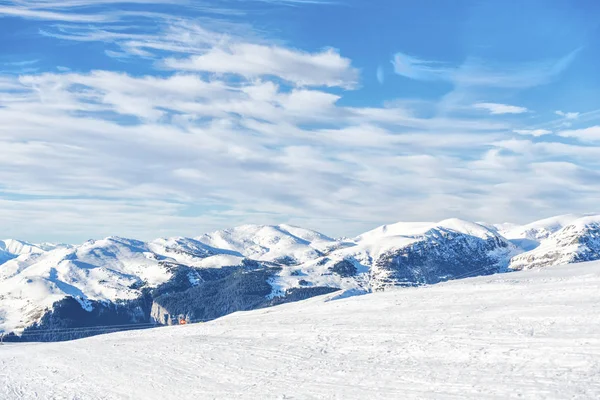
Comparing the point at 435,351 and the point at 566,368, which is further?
the point at 435,351

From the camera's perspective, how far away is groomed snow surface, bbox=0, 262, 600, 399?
33.2m

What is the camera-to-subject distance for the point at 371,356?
41.8 metres

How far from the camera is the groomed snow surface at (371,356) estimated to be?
33188 millimetres

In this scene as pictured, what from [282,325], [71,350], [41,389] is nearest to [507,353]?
[282,325]

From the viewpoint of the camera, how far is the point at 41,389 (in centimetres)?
4234

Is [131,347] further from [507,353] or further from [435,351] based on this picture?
[507,353]

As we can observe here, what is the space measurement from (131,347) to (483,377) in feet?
119

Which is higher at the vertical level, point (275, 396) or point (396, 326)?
point (396, 326)

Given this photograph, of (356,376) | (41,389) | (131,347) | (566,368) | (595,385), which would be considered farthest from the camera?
(131,347)

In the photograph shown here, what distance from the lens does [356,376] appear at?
3662 cm

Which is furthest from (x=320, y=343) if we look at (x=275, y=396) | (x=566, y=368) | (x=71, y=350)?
(x=71, y=350)

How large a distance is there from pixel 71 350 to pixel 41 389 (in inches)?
740

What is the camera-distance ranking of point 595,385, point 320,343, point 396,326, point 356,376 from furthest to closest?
point 396,326 → point 320,343 → point 356,376 → point 595,385

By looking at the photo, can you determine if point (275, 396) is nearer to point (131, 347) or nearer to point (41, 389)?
point (41, 389)
